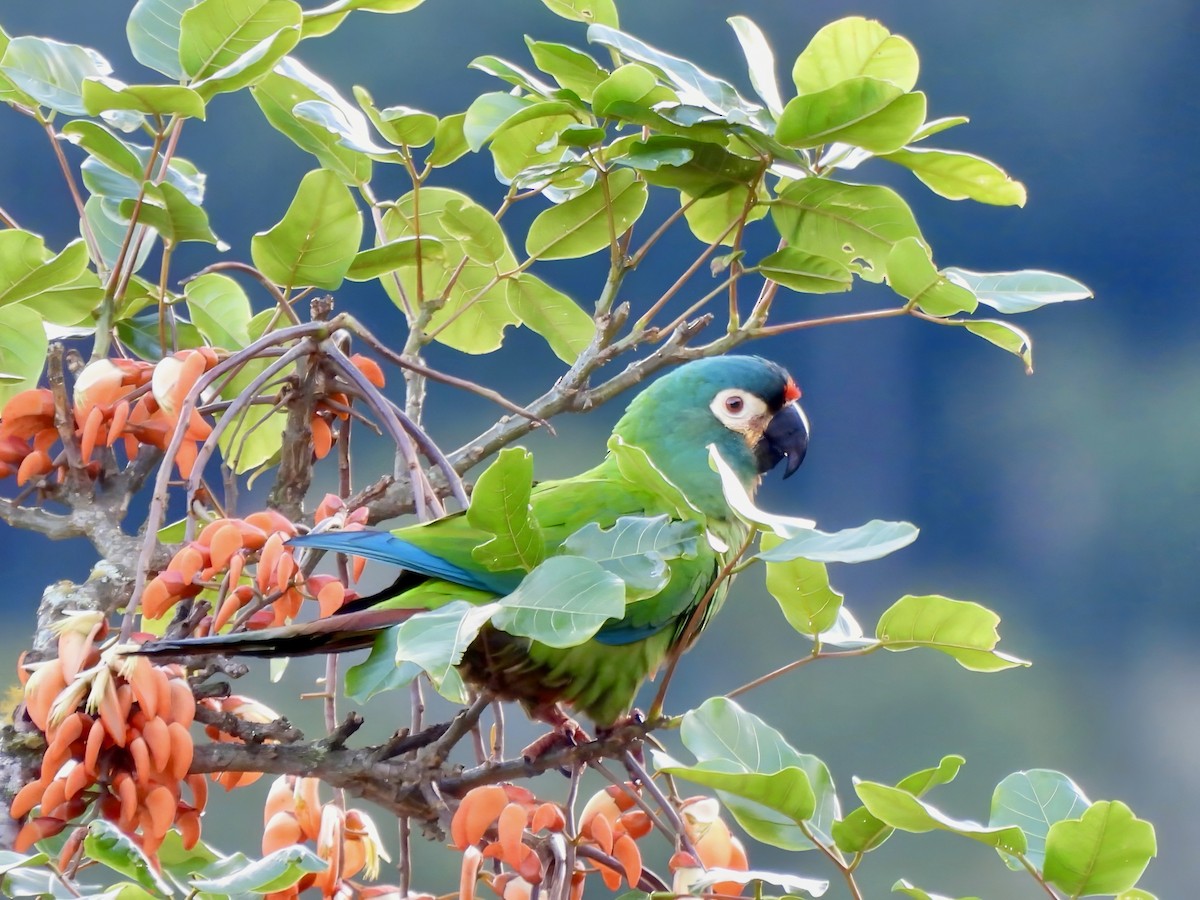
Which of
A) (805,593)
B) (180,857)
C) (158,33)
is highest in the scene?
(158,33)

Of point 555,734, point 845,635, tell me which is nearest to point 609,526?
point 555,734

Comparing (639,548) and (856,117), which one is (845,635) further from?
(856,117)

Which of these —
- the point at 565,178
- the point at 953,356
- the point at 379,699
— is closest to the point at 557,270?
the point at 953,356

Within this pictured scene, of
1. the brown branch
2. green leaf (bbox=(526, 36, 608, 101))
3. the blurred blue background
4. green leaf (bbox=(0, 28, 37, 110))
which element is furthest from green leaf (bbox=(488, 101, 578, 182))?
the blurred blue background

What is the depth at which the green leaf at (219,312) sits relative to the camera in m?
1.04

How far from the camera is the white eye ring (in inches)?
52.6

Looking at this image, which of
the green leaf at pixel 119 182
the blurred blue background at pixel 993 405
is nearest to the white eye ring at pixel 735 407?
the green leaf at pixel 119 182

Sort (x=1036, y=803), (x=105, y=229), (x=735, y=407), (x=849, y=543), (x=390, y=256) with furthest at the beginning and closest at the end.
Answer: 1. (x=735, y=407)
2. (x=105, y=229)
3. (x=390, y=256)
4. (x=1036, y=803)
5. (x=849, y=543)

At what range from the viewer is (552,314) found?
1.08 m

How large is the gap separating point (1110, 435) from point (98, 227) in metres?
3.07

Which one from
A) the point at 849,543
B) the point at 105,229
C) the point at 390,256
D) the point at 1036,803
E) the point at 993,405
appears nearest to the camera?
the point at 849,543

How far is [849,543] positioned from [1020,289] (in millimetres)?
430

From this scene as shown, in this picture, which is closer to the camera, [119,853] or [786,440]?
[119,853]

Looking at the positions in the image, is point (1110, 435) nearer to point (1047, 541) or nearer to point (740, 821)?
point (1047, 541)
